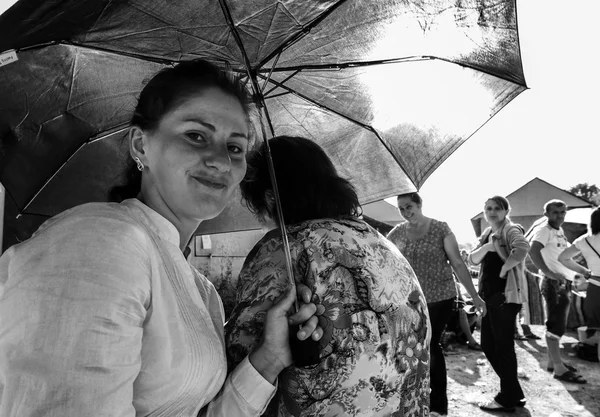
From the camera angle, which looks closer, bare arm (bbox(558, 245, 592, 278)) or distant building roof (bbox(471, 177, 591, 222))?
bare arm (bbox(558, 245, 592, 278))

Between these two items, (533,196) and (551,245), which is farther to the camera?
(533,196)

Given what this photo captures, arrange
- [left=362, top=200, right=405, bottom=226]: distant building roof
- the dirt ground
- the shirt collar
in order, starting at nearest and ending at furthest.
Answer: the shirt collar, the dirt ground, [left=362, top=200, right=405, bottom=226]: distant building roof

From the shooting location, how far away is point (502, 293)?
15.5 feet

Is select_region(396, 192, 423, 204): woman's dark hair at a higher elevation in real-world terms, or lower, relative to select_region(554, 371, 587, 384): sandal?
higher

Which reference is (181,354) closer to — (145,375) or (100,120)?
(145,375)

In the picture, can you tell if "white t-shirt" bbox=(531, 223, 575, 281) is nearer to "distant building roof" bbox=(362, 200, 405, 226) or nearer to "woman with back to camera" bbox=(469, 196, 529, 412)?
"woman with back to camera" bbox=(469, 196, 529, 412)

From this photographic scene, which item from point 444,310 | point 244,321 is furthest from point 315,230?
point 444,310

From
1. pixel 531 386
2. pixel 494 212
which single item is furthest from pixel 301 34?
pixel 531 386

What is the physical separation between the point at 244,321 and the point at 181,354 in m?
0.41

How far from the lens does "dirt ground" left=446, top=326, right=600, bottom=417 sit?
492 cm

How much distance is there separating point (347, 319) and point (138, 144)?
2.91 feet

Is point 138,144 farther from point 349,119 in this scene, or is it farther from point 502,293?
point 502,293

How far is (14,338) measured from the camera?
32.4 inches

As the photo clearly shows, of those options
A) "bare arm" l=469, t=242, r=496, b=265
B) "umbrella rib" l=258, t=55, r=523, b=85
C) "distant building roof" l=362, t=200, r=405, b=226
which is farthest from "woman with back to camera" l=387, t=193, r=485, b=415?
"distant building roof" l=362, t=200, r=405, b=226
